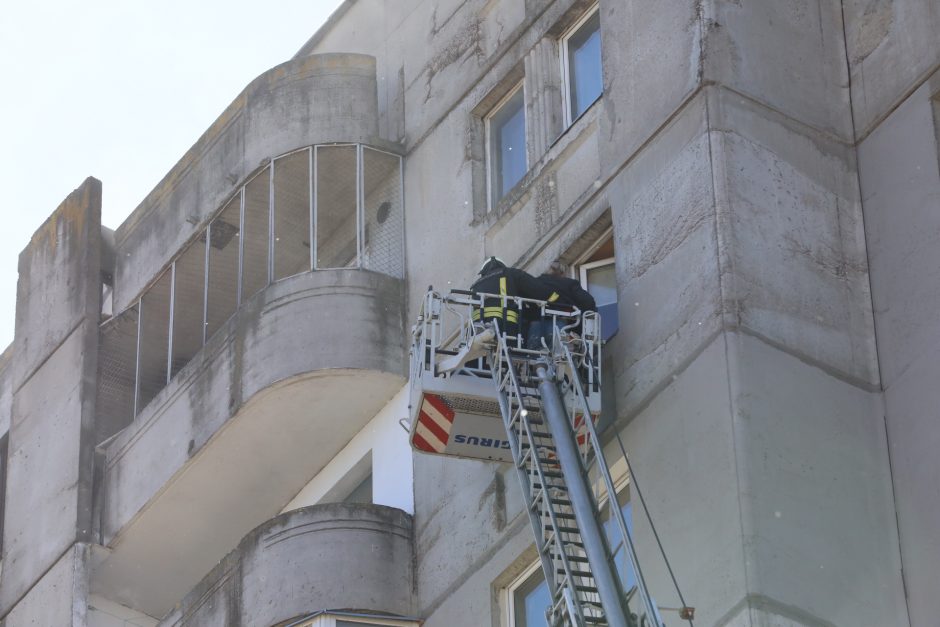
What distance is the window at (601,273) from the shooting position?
21234 millimetres

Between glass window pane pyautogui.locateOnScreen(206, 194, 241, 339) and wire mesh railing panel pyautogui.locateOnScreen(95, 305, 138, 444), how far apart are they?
114cm

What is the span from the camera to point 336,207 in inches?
1030

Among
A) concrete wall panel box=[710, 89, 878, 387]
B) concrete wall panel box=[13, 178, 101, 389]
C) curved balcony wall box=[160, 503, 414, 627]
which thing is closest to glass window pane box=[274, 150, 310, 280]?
concrete wall panel box=[13, 178, 101, 389]

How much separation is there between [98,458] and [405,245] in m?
5.50

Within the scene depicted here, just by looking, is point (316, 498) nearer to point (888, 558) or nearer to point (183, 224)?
point (183, 224)

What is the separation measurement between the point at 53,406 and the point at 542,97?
30.2ft

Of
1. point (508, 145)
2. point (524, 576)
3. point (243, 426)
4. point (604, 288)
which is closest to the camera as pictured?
point (524, 576)

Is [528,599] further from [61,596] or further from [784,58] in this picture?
[61,596]

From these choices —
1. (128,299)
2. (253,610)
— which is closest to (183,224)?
(128,299)

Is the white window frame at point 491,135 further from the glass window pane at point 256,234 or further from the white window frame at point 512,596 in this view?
the white window frame at point 512,596

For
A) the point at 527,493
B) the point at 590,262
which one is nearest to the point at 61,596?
the point at 590,262

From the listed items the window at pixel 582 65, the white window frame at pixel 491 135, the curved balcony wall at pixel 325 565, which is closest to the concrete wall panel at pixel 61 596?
the curved balcony wall at pixel 325 565

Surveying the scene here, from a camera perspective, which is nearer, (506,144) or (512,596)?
(512,596)

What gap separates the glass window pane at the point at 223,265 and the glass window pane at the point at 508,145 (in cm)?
396
